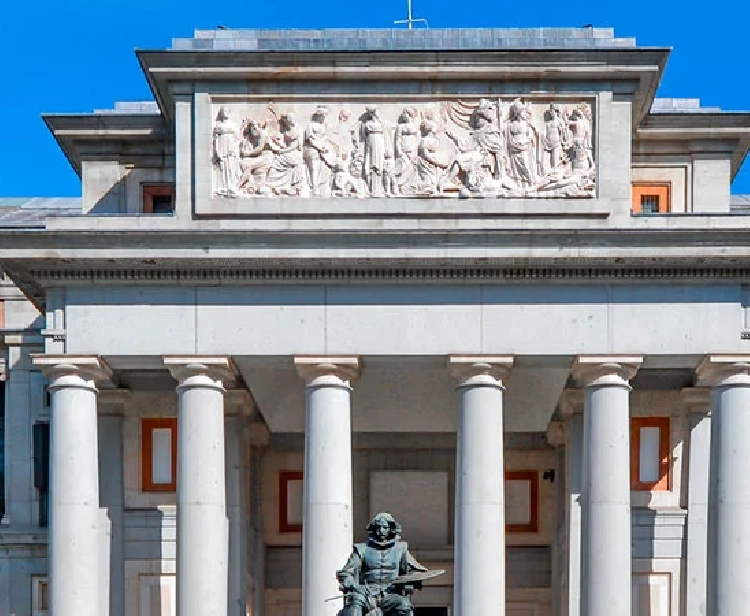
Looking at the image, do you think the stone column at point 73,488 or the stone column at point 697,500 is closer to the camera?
the stone column at point 73,488

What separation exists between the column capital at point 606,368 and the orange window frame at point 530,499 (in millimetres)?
12123

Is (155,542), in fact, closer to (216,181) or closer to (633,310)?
(216,181)

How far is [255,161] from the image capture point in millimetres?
58375

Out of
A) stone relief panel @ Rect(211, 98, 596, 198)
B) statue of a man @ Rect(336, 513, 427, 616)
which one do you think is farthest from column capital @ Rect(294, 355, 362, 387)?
statue of a man @ Rect(336, 513, 427, 616)

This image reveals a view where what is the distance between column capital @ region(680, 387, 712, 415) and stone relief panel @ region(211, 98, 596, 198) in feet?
25.9

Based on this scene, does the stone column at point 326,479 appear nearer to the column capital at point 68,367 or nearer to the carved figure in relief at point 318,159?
the carved figure in relief at point 318,159

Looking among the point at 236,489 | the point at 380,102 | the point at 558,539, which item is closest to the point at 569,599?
the point at 558,539

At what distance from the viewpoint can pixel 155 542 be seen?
210ft

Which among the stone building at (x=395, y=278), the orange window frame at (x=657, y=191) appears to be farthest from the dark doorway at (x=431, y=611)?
the orange window frame at (x=657, y=191)

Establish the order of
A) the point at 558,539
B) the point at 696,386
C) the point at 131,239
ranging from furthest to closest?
the point at 558,539 → the point at 696,386 → the point at 131,239

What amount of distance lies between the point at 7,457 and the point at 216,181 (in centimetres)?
1543

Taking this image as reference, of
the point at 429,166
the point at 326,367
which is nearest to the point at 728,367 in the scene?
the point at 429,166

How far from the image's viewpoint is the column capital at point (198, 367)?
5775 cm

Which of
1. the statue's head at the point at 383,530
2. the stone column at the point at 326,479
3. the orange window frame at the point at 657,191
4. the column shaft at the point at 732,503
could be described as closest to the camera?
the statue's head at the point at 383,530
